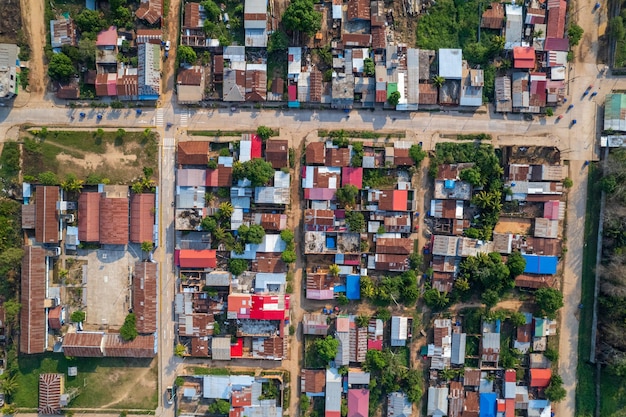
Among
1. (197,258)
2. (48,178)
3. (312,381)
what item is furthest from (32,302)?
(312,381)

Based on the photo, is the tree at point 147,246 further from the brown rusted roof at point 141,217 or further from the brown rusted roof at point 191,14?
the brown rusted roof at point 191,14

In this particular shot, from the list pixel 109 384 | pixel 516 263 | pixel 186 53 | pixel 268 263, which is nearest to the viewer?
pixel 516 263

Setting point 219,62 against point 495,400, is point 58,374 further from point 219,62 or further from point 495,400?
point 495,400

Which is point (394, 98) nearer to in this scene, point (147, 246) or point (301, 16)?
point (301, 16)

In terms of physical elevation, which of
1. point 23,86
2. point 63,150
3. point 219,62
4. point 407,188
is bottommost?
point 407,188

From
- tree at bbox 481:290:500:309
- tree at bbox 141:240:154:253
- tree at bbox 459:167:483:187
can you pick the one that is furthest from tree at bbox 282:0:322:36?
tree at bbox 481:290:500:309

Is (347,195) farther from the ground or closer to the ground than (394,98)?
closer to the ground

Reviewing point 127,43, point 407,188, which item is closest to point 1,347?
point 127,43
